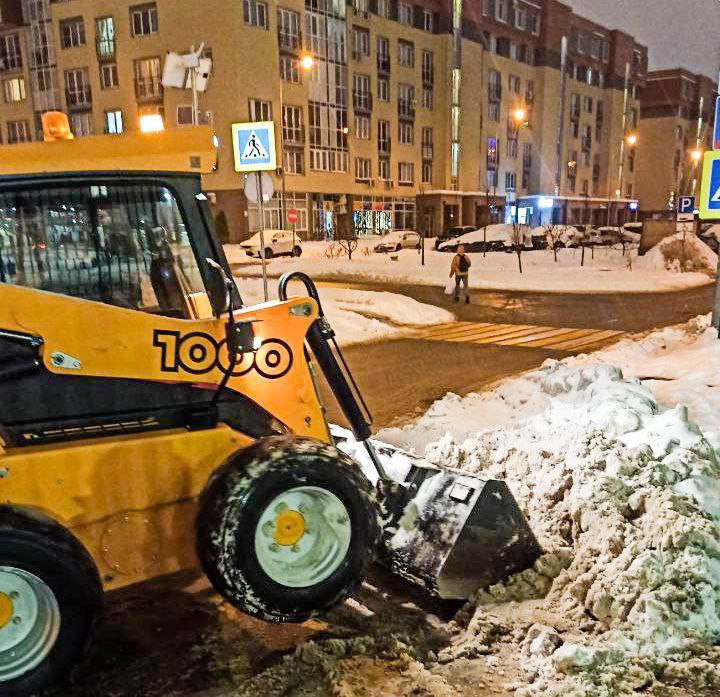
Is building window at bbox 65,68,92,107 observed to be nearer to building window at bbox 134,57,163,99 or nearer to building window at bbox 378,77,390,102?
building window at bbox 134,57,163,99

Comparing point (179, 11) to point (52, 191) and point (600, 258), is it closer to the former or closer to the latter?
point (600, 258)

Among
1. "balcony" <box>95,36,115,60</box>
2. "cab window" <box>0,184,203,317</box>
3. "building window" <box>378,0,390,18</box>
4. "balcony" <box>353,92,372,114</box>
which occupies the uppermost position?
"building window" <box>378,0,390,18</box>

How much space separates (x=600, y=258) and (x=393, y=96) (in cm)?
2723

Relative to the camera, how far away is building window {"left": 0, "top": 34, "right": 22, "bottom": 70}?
51.4 meters

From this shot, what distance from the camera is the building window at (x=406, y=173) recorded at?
56562mm

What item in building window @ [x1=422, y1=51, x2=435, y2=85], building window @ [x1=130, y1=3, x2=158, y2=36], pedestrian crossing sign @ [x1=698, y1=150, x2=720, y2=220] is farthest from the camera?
building window @ [x1=422, y1=51, x2=435, y2=85]

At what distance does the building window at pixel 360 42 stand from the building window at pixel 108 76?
59.2 feet

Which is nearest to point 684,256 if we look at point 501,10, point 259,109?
point 259,109

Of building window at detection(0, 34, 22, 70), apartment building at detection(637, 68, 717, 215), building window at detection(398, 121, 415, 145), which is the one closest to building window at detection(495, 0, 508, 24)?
building window at detection(398, 121, 415, 145)

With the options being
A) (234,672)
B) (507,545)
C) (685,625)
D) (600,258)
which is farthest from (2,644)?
(600,258)

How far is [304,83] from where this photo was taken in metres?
47.1

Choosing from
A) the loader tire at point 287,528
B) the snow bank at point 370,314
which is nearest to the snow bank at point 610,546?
the loader tire at point 287,528

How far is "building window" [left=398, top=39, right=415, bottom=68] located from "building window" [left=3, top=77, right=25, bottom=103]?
100 ft

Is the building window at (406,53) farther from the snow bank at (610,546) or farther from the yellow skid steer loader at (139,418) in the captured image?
the yellow skid steer loader at (139,418)
